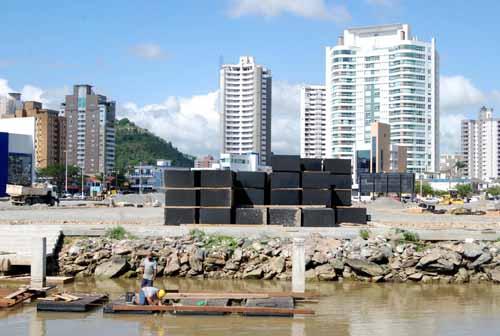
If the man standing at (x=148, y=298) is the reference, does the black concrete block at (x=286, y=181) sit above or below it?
above

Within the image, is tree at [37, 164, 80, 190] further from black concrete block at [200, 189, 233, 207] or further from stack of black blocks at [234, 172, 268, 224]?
black concrete block at [200, 189, 233, 207]

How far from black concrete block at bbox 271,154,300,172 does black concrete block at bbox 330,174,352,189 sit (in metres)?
1.79

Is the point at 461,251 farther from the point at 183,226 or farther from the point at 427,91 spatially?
the point at 427,91

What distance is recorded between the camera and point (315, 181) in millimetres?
29609

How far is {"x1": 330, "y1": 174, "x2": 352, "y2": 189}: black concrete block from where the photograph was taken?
3038 centimetres

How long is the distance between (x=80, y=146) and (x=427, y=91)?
9898cm

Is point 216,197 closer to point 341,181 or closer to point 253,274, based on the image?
point 253,274

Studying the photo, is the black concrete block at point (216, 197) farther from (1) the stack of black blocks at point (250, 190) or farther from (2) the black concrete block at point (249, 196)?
(2) the black concrete block at point (249, 196)

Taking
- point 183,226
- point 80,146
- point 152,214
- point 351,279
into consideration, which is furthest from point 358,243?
point 80,146

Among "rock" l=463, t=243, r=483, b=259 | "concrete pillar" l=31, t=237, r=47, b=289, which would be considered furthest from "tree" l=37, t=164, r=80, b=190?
"rock" l=463, t=243, r=483, b=259

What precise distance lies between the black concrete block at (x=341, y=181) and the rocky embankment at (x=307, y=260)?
5136 millimetres

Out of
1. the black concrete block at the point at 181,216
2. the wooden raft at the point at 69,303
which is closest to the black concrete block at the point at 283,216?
the black concrete block at the point at 181,216

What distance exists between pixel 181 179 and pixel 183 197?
784 millimetres

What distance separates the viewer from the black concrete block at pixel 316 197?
29469 millimetres
